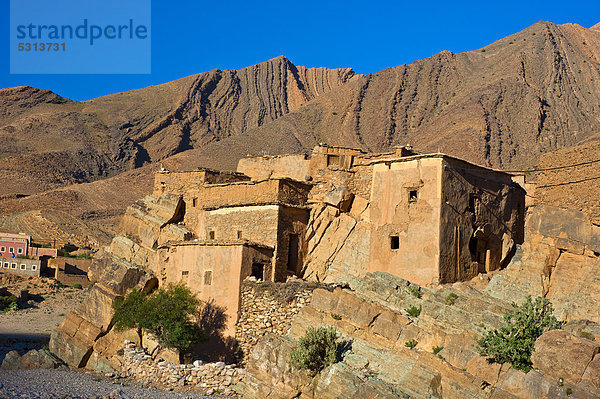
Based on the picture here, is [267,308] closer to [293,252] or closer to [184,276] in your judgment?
[293,252]

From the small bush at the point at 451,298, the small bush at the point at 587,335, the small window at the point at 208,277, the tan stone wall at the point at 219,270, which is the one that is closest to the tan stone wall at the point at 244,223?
the tan stone wall at the point at 219,270

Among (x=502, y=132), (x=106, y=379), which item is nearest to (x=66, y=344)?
(x=106, y=379)

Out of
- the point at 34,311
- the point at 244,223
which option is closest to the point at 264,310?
the point at 244,223

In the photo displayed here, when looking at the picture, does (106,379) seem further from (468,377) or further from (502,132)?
(502,132)

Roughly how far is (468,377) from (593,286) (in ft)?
16.9

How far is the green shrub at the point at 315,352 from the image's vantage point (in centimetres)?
2052

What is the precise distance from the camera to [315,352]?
2061cm

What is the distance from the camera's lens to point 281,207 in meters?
27.0

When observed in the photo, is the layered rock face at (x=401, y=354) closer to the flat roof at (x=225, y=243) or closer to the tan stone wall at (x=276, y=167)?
the flat roof at (x=225, y=243)

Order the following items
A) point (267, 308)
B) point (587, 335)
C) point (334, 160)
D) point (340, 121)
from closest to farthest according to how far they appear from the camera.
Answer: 1. point (587, 335)
2. point (267, 308)
3. point (334, 160)
4. point (340, 121)

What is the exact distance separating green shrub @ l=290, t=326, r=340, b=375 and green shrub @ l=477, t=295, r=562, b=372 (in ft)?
13.7

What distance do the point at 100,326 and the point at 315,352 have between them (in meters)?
10.5

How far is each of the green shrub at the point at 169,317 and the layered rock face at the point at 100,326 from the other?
1.18 metres

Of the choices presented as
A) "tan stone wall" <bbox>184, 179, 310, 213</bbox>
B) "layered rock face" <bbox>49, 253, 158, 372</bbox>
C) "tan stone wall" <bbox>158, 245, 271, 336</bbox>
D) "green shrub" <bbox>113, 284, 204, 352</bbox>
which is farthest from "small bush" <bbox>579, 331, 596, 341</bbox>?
"layered rock face" <bbox>49, 253, 158, 372</bbox>
